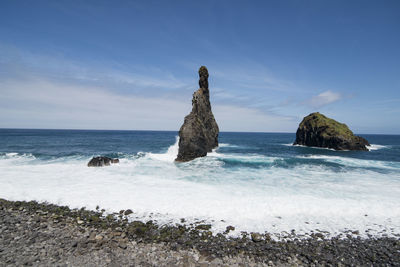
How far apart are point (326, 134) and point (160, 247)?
200 ft

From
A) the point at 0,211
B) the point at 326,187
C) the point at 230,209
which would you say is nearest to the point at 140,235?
the point at 230,209

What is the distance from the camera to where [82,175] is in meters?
20.4

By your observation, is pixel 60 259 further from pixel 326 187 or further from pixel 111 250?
pixel 326 187

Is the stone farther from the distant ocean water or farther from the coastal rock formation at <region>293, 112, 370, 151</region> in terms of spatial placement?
the coastal rock formation at <region>293, 112, 370, 151</region>

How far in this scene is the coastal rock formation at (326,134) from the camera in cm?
5222

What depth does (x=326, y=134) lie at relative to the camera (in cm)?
5612

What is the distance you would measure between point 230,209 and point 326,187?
10552 millimetres

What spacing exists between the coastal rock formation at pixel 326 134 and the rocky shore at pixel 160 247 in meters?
52.3

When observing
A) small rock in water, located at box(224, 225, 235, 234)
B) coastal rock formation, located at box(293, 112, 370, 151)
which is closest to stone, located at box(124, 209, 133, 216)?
small rock in water, located at box(224, 225, 235, 234)

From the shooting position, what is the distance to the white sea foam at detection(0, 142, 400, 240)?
1122cm

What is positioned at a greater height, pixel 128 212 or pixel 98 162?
pixel 98 162

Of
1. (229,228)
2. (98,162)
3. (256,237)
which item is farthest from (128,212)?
(98,162)

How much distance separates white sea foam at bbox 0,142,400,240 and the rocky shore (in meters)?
1.17

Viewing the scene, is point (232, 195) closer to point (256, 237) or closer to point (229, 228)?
point (229, 228)
